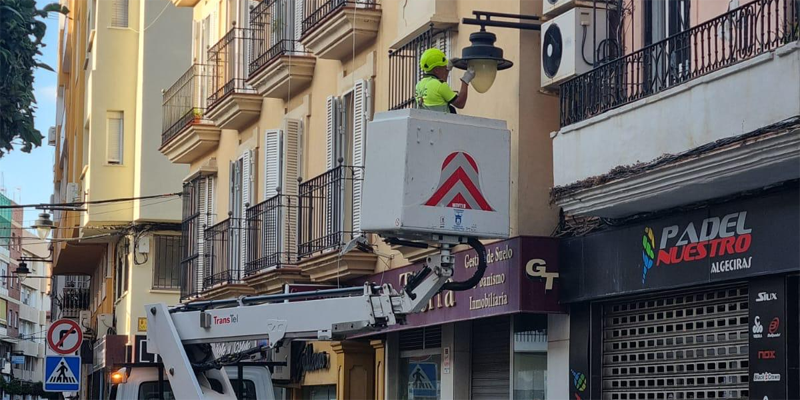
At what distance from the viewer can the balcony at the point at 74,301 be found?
173 ft

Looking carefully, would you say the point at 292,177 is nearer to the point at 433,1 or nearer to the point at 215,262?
the point at 215,262

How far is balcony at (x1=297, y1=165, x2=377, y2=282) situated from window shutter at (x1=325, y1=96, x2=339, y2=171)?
0.60 metres

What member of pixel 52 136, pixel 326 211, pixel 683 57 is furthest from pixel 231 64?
pixel 52 136

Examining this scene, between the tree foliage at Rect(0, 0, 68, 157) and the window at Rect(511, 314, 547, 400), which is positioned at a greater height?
the tree foliage at Rect(0, 0, 68, 157)

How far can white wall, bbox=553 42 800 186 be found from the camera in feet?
34.3

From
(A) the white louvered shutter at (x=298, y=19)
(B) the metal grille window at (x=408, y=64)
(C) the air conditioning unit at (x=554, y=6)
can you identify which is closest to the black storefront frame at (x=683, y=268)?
(C) the air conditioning unit at (x=554, y=6)

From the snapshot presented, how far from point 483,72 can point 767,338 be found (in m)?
3.40

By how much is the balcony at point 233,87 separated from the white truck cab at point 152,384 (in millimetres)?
10100

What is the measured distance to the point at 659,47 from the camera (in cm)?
1267

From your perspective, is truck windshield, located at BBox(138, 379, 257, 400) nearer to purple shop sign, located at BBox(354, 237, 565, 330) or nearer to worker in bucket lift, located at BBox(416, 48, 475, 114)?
purple shop sign, located at BBox(354, 237, 565, 330)

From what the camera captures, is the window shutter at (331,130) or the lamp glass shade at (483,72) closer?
the lamp glass shade at (483,72)

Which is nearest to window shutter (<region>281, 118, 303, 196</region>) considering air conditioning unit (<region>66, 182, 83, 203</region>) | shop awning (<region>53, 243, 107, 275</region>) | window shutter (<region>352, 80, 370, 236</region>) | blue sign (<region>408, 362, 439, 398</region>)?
window shutter (<region>352, 80, 370, 236</region>)

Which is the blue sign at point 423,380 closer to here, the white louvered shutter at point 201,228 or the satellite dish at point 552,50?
the satellite dish at point 552,50

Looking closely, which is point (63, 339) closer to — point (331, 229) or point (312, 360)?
point (312, 360)
